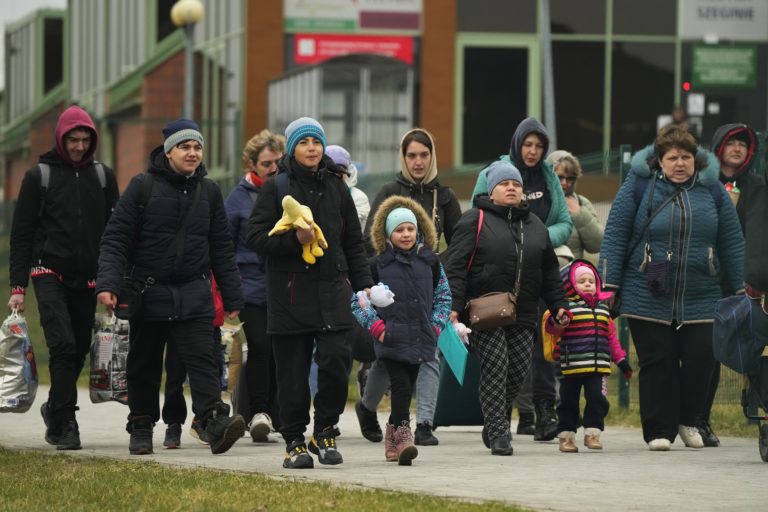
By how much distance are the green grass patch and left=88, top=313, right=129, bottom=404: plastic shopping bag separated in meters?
1.62

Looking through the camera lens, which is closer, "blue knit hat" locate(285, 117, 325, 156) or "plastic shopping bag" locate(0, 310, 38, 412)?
"blue knit hat" locate(285, 117, 325, 156)

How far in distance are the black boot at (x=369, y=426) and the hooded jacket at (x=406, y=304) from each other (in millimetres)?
1455

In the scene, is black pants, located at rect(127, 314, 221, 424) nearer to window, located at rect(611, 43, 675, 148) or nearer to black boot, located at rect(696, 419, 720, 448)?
black boot, located at rect(696, 419, 720, 448)

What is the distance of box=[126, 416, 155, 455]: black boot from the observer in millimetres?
10867

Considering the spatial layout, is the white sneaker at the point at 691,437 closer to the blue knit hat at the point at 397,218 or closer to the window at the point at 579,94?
the blue knit hat at the point at 397,218

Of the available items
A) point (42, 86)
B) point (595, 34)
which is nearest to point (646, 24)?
point (595, 34)

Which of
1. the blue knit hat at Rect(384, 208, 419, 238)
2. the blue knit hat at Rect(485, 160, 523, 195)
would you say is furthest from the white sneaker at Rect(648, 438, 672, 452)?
the blue knit hat at Rect(384, 208, 419, 238)

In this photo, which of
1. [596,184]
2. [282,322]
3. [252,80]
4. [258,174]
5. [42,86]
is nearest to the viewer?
[282,322]

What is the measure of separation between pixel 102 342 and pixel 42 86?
61.3m

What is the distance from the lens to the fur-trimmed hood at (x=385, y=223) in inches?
422

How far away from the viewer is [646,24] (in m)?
36.1

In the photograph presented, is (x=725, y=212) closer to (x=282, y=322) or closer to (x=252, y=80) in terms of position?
(x=282, y=322)

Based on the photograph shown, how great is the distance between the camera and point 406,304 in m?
10.5

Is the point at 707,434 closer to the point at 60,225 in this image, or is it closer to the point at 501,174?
the point at 501,174
